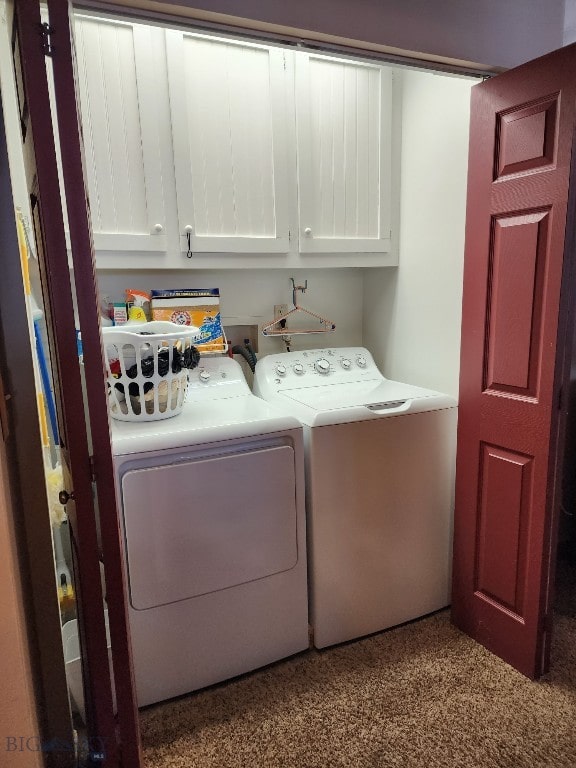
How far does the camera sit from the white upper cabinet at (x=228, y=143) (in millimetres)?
1781

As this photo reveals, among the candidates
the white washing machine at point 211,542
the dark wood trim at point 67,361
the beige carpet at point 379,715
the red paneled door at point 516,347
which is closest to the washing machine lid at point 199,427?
the white washing machine at point 211,542

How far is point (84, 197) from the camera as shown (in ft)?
2.99

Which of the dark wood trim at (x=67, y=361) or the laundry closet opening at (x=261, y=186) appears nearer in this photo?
the dark wood trim at (x=67, y=361)

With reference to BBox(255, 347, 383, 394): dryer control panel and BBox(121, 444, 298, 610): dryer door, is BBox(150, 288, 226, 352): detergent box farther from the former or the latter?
BBox(121, 444, 298, 610): dryer door

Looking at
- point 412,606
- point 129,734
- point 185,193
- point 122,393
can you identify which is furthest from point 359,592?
point 185,193

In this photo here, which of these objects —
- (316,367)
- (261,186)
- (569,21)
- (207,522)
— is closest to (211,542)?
(207,522)

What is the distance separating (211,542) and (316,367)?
0.98 meters

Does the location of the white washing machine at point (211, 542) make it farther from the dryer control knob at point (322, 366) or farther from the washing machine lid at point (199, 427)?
the dryer control knob at point (322, 366)

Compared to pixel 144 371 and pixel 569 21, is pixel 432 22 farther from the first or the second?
pixel 144 371

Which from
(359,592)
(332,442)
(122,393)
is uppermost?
(122,393)

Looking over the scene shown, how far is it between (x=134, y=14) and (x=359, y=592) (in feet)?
6.63

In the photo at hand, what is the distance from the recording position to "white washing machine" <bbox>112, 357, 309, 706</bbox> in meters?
1.52

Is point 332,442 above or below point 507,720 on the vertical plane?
above

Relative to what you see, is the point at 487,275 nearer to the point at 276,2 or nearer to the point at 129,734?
the point at 276,2
